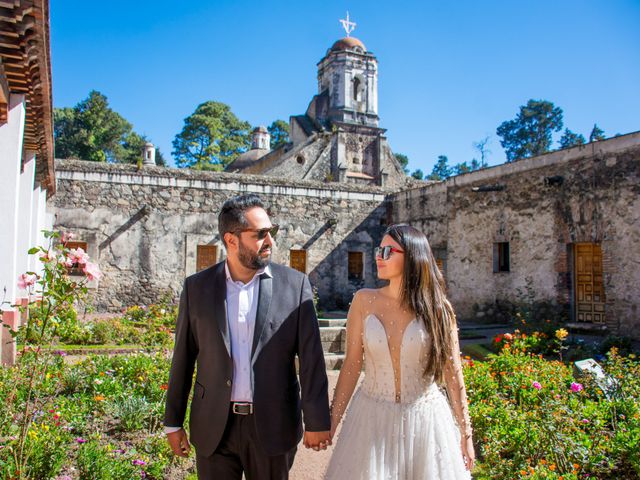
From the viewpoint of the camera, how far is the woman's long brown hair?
2.68 meters

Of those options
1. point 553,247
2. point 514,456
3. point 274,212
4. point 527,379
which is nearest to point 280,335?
point 514,456

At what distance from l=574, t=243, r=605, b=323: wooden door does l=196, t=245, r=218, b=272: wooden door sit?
945cm

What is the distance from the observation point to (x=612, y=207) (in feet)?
34.7

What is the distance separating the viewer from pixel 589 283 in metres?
11.3

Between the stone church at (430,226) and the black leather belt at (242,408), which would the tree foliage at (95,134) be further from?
the black leather belt at (242,408)

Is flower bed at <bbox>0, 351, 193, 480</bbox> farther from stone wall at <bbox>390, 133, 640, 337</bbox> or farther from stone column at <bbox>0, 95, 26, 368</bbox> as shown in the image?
stone wall at <bbox>390, 133, 640, 337</bbox>

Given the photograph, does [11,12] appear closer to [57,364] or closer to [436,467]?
[57,364]

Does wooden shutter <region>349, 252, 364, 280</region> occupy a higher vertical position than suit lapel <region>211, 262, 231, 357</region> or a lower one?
higher

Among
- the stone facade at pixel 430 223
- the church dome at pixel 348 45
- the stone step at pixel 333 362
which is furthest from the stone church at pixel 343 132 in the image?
the stone step at pixel 333 362

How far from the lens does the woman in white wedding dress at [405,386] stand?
8.38 ft

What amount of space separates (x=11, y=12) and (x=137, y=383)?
3.73m

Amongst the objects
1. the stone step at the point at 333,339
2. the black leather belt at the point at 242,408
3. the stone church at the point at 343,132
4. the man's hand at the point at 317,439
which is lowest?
the stone step at the point at 333,339

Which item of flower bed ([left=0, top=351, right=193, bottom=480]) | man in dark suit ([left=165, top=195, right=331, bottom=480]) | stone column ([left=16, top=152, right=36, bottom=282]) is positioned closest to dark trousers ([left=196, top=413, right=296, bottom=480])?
man in dark suit ([left=165, top=195, right=331, bottom=480])

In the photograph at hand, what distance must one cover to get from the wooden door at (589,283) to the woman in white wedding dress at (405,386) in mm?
9697
